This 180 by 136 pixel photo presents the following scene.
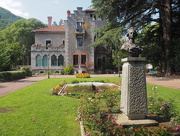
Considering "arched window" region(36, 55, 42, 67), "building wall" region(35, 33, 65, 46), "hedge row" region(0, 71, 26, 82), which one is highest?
"building wall" region(35, 33, 65, 46)

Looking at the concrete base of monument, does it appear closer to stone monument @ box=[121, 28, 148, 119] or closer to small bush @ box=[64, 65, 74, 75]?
stone monument @ box=[121, 28, 148, 119]

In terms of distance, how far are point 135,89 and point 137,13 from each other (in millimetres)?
18911

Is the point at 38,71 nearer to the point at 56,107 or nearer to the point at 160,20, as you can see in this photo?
the point at 160,20

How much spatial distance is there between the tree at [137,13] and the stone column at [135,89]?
51.0ft

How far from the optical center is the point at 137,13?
20.9 metres

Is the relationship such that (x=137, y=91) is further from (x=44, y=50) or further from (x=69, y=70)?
(x=44, y=50)

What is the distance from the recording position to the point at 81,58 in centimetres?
3512

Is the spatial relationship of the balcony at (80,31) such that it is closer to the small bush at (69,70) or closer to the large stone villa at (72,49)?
the large stone villa at (72,49)

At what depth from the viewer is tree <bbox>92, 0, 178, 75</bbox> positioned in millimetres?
19391

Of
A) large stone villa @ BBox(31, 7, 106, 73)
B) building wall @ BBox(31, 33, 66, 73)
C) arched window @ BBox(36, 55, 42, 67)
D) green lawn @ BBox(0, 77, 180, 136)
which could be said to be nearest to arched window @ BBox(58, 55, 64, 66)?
large stone villa @ BBox(31, 7, 106, 73)

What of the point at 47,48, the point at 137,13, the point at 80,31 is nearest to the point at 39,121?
the point at 137,13

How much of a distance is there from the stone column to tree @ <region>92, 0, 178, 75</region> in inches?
612

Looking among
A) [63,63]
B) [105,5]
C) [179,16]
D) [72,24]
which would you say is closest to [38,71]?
[63,63]

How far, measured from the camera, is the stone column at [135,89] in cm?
443
